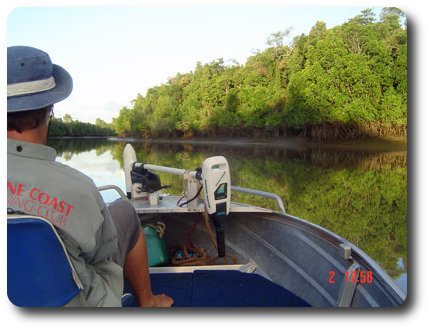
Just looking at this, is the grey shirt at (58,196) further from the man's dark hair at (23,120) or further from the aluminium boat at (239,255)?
the aluminium boat at (239,255)

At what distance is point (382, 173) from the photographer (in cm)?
996

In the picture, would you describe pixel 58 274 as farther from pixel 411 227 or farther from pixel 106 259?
pixel 411 227

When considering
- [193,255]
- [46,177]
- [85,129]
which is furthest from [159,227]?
[85,129]

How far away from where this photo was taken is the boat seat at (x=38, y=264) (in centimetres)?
86

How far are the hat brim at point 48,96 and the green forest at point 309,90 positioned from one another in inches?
369

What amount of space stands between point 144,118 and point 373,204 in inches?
1842

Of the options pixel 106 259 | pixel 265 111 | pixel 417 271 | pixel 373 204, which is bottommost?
pixel 373 204

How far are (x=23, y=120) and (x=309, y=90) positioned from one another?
83.3 feet

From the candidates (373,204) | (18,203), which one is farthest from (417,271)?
(373,204)

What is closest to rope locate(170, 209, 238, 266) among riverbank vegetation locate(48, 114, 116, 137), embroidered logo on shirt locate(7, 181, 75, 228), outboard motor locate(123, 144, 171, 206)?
outboard motor locate(123, 144, 171, 206)

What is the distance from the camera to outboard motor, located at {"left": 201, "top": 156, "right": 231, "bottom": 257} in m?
2.07

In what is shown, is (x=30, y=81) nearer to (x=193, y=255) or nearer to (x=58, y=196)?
(x=58, y=196)

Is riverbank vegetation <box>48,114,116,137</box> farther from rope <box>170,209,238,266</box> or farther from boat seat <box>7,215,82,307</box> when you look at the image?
boat seat <box>7,215,82,307</box>
